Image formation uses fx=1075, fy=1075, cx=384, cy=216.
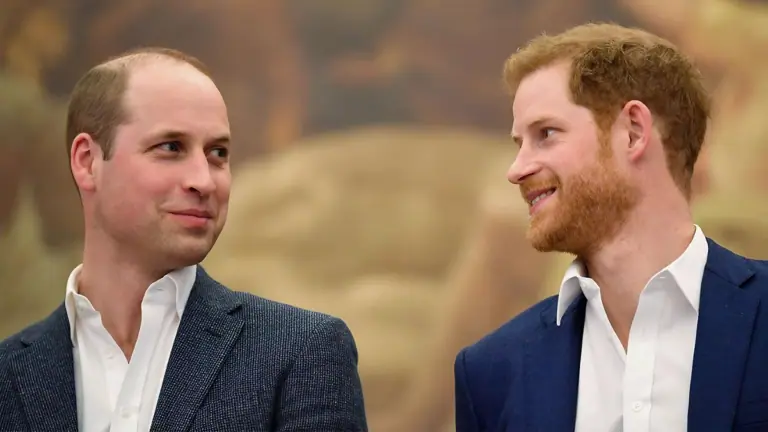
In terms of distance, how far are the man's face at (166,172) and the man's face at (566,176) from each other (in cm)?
78

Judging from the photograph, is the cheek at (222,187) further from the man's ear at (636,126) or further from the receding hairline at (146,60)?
the man's ear at (636,126)

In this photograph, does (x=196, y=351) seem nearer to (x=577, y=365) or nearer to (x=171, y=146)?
(x=171, y=146)

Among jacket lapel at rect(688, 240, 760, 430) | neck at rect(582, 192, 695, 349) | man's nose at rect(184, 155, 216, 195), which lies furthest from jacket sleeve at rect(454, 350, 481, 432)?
man's nose at rect(184, 155, 216, 195)

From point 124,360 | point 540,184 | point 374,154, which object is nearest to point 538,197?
point 540,184

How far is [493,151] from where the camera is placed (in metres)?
5.67

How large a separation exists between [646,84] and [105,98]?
137 cm

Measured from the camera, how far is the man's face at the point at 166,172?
2.62 m

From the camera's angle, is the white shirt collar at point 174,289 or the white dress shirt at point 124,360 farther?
the white shirt collar at point 174,289

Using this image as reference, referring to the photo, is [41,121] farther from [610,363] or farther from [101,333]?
[610,363]

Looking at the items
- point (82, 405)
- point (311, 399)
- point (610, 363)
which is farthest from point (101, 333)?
point (610, 363)

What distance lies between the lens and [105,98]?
2744 mm

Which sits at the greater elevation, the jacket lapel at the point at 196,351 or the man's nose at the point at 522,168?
the man's nose at the point at 522,168

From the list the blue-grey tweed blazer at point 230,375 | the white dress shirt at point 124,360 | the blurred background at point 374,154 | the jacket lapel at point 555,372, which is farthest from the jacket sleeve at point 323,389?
the blurred background at point 374,154

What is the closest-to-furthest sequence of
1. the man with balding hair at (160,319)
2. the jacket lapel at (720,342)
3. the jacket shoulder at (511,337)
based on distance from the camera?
1. the jacket lapel at (720,342)
2. the man with balding hair at (160,319)
3. the jacket shoulder at (511,337)
